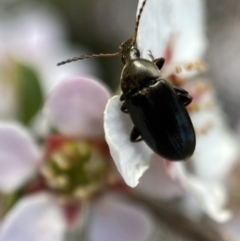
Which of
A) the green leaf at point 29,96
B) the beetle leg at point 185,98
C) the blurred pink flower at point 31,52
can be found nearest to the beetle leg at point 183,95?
the beetle leg at point 185,98

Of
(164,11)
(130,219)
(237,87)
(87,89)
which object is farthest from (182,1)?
(237,87)

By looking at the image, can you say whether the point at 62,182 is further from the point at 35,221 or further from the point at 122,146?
the point at 122,146

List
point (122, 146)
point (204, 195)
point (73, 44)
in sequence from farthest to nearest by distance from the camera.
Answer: point (73, 44), point (204, 195), point (122, 146)

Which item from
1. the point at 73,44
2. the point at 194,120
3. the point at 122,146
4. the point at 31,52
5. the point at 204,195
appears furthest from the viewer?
the point at 73,44

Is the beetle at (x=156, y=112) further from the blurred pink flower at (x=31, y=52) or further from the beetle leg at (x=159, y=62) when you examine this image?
the blurred pink flower at (x=31, y=52)

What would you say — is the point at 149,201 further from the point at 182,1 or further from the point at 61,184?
the point at 182,1

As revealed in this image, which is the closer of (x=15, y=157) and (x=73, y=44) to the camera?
(x=15, y=157)

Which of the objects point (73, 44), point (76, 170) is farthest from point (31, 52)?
point (73, 44)

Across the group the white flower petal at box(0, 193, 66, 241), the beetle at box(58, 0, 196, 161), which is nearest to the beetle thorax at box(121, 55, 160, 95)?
the beetle at box(58, 0, 196, 161)
